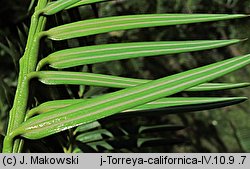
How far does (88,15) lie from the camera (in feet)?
2.48

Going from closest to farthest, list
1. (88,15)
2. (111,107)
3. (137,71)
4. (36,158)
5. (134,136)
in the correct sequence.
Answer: (111,107) < (36,158) < (134,136) < (88,15) < (137,71)

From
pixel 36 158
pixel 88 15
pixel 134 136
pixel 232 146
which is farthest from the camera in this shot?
pixel 232 146

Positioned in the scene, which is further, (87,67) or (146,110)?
(87,67)

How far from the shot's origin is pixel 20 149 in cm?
30

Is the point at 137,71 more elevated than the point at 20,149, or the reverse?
the point at 20,149

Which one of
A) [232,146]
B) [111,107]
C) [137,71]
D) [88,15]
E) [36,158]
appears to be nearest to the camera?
[111,107]

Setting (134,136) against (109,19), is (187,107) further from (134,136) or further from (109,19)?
(134,136)

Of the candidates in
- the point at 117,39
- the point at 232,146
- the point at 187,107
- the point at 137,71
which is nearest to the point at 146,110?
the point at 187,107

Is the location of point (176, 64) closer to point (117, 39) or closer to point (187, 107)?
point (117, 39)

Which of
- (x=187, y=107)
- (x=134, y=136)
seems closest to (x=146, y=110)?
(x=187, y=107)

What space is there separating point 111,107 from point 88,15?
524 millimetres

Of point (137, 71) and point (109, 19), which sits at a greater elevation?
point (109, 19)

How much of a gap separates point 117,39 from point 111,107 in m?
0.52

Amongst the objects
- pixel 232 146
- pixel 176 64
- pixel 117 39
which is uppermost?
pixel 117 39
